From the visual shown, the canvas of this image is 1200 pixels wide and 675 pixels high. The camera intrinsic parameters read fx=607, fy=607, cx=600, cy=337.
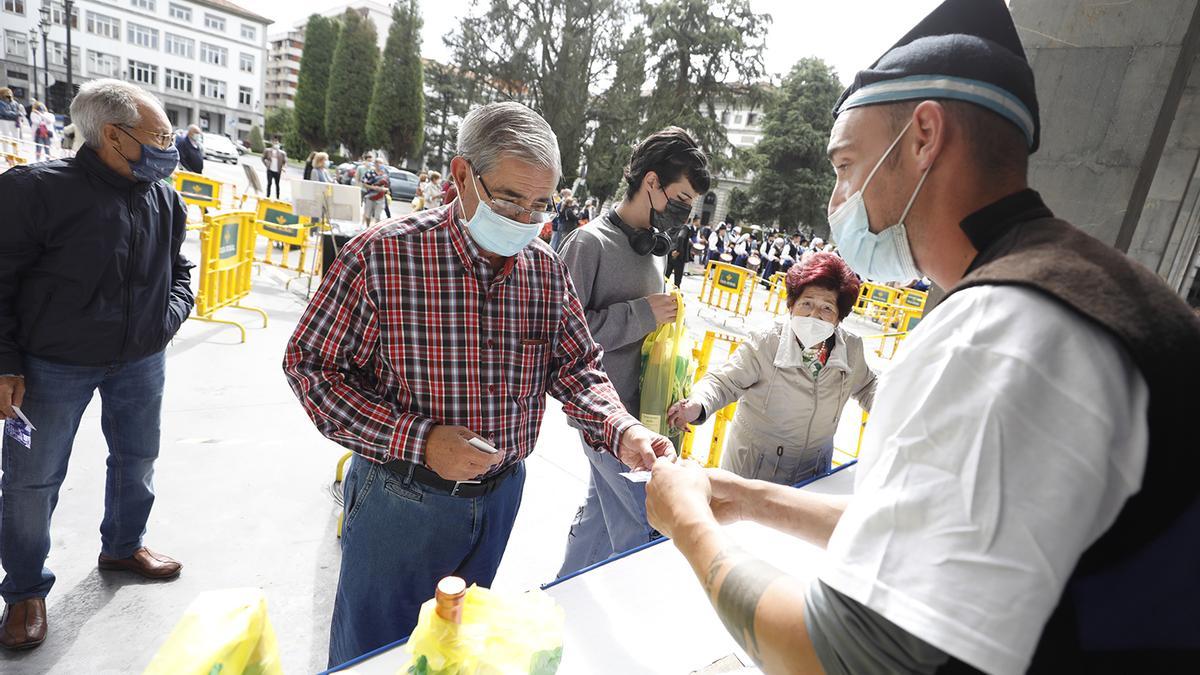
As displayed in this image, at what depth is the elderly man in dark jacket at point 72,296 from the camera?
2.36m

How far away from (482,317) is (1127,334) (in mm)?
1496

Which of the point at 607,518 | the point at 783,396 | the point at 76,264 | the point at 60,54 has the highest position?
the point at 60,54

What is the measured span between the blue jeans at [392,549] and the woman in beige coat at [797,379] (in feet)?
4.53

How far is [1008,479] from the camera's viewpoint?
68 cm

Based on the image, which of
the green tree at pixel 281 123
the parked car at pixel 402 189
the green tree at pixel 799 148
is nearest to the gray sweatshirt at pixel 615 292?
the parked car at pixel 402 189

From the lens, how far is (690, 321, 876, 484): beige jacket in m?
3.08

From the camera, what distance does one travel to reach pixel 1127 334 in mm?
672

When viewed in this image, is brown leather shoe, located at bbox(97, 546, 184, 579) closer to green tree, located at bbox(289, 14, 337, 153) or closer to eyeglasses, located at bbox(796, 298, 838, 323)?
eyeglasses, located at bbox(796, 298, 838, 323)

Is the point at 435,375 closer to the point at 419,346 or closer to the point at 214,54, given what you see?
the point at 419,346

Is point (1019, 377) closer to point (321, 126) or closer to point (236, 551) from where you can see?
point (236, 551)

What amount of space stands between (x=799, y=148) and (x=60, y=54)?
2626 inches

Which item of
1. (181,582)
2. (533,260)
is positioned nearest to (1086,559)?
(533,260)

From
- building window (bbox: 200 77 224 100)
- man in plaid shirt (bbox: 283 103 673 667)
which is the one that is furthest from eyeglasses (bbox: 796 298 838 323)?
building window (bbox: 200 77 224 100)

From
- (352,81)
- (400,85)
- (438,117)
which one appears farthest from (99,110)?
(352,81)
